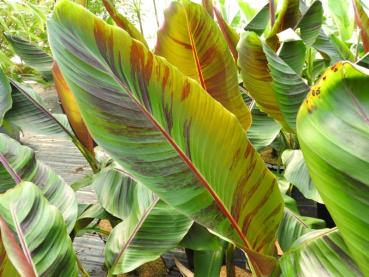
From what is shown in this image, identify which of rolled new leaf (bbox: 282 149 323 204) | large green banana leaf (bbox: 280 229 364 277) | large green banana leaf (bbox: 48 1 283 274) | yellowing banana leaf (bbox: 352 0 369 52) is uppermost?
yellowing banana leaf (bbox: 352 0 369 52)

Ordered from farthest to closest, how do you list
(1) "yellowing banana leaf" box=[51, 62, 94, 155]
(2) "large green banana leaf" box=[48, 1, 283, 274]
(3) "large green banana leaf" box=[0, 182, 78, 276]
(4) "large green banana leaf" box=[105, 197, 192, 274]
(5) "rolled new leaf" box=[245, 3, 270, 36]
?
(5) "rolled new leaf" box=[245, 3, 270, 36] → (1) "yellowing banana leaf" box=[51, 62, 94, 155] → (4) "large green banana leaf" box=[105, 197, 192, 274] → (3) "large green banana leaf" box=[0, 182, 78, 276] → (2) "large green banana leaf" box=[48, 1, 283, 274]

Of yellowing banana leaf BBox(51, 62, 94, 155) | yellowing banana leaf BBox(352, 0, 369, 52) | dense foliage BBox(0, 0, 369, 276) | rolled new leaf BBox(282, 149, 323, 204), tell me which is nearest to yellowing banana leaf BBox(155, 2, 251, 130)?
dense foliage BBox(0, 0, 369, 276)

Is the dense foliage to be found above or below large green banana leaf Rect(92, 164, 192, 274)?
above

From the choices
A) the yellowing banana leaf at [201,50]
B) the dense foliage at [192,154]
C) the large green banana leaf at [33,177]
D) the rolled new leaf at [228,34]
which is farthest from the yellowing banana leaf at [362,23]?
the large green banana leaf at [33,177]

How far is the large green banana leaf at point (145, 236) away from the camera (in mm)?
667

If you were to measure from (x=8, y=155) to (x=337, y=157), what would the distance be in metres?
0.63

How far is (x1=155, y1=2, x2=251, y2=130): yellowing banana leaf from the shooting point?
22.2 inches

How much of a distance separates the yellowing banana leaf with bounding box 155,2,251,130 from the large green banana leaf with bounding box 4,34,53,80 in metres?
0.53

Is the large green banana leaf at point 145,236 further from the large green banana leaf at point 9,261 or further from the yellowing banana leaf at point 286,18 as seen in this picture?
the yellowing banana leaf at point 286,18

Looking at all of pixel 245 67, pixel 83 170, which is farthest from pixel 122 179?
pixel 83 170

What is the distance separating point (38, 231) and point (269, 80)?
50 cm

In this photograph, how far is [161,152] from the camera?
1.41ft

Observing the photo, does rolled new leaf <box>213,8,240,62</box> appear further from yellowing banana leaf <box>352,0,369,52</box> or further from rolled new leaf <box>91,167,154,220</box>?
rolled new leaf <box>91,167,154,220</box>

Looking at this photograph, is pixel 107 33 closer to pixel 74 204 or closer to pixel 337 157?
pixel 337 157
